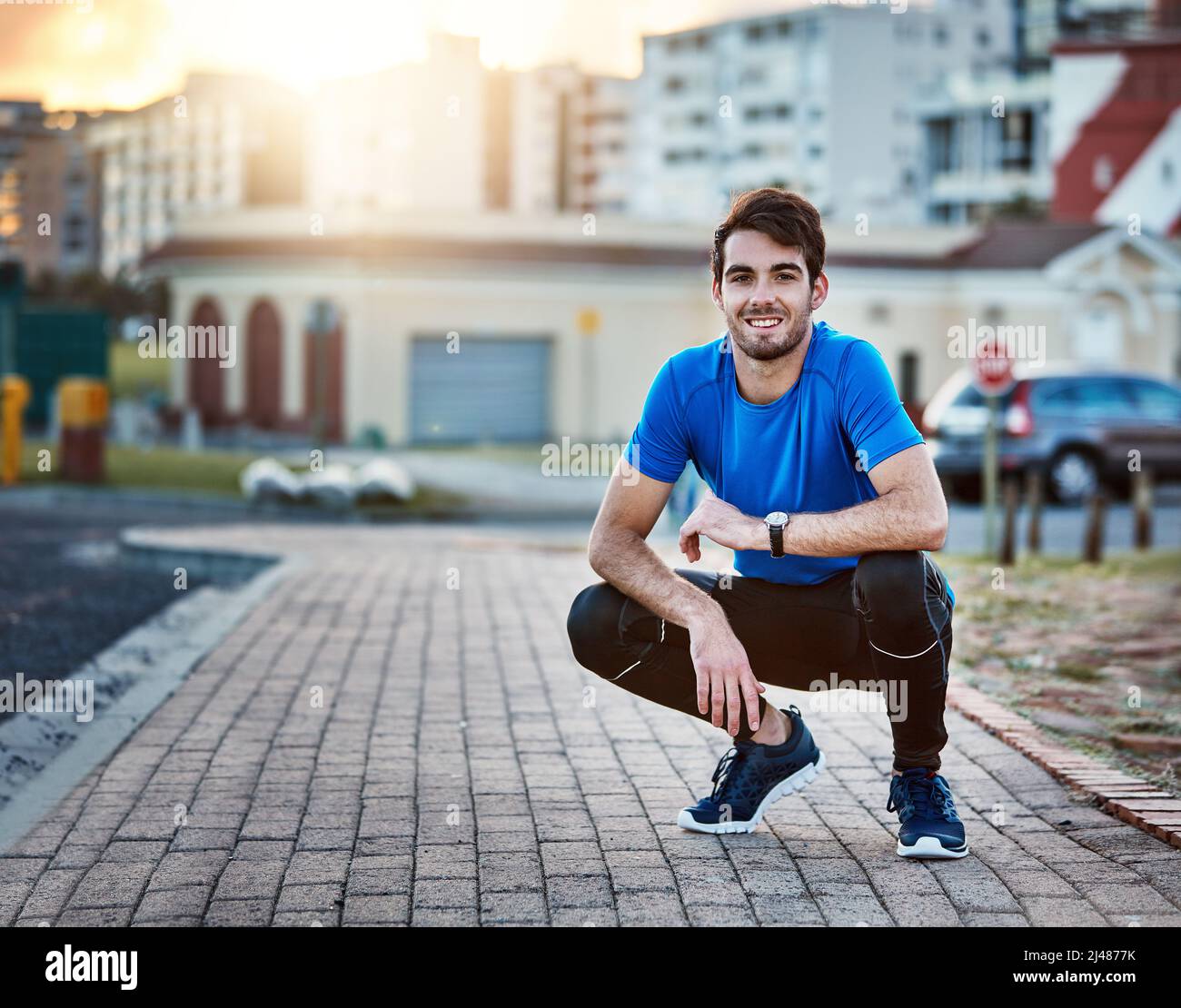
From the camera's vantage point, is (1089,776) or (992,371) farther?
(992,371)

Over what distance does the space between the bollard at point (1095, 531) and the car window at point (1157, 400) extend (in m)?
8.31

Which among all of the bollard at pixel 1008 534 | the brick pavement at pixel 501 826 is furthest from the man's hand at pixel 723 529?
the bollard at pixel 1008 534

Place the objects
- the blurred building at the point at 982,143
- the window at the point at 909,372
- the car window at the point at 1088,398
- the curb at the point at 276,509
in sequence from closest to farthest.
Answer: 1. the curb at the point at 276,509
2. the car window at the point at 1088,398
3. the window at the point at 909,372
4. the blurred building at the point at 982,143

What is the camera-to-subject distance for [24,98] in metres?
27.7

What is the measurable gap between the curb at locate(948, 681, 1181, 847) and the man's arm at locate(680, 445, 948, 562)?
98cm

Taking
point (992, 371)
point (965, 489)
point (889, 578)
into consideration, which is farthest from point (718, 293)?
point (965, 489)

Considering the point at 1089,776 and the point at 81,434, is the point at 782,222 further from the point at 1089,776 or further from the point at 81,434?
the point at 81,434

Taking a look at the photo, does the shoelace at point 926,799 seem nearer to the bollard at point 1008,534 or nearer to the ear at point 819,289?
the ear at point 819,289

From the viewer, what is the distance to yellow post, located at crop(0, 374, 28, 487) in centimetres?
2047

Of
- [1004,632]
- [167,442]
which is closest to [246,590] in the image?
[1004,632]

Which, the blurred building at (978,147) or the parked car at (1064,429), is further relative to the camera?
the blurred building at (978,147)

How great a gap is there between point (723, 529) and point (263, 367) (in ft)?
109

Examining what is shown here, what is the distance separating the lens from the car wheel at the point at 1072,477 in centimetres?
1939

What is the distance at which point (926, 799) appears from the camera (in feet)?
13.7
